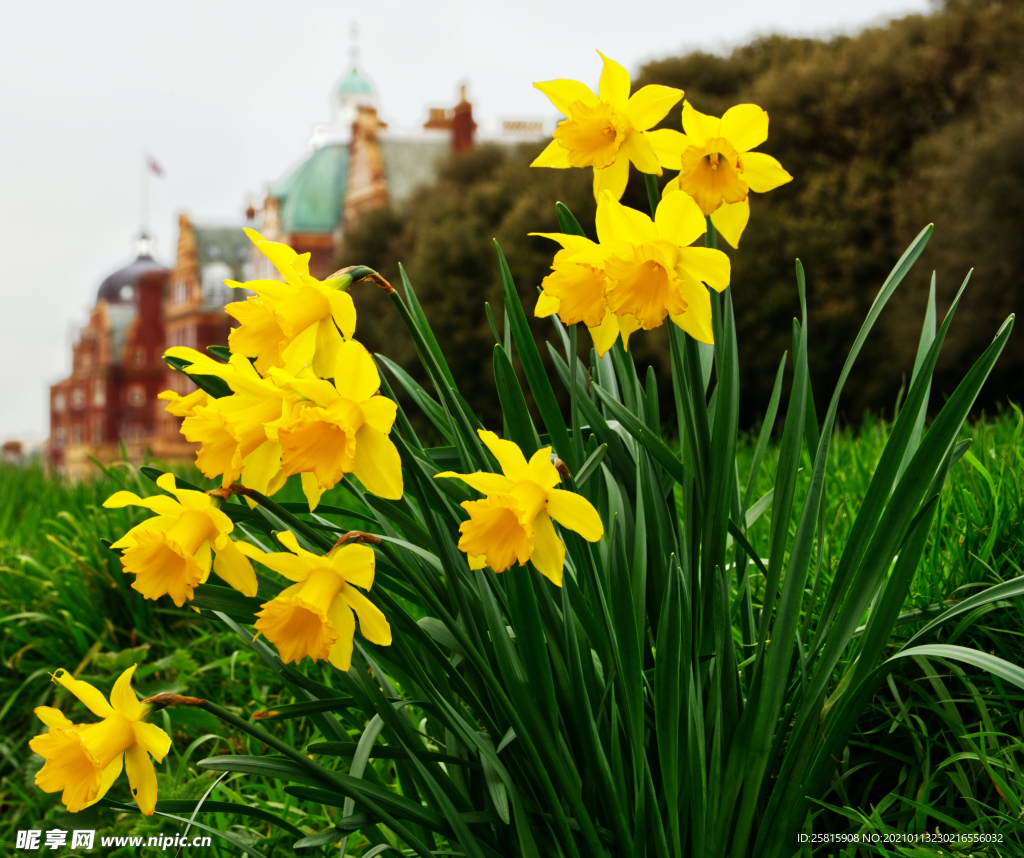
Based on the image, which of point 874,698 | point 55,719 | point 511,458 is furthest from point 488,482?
point 874,698

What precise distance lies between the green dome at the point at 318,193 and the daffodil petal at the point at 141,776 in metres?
29.1

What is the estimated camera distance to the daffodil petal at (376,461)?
2.30 ft

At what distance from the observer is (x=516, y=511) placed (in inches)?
26.3

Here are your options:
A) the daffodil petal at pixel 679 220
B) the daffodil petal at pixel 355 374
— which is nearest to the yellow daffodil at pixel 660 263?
the daffodil petal at pixel 679 220

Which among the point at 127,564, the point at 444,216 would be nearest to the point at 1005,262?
the point at 444,216

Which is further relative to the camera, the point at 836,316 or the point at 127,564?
the point at 836,316

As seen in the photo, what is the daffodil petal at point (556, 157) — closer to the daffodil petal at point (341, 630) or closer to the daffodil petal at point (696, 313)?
the daffodil petal at point (696, 313)

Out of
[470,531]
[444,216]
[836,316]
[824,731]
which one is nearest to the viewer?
[470,531]

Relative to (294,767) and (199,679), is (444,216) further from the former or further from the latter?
(294,767)

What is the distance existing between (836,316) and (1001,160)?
7.61 feet

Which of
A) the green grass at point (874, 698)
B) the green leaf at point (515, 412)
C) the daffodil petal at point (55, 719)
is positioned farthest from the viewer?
the green grass at point (874, 698)

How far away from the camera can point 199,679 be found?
2.03 m

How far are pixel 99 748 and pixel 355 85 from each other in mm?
32888

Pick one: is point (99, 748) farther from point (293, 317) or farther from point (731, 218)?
point (731, 218)
